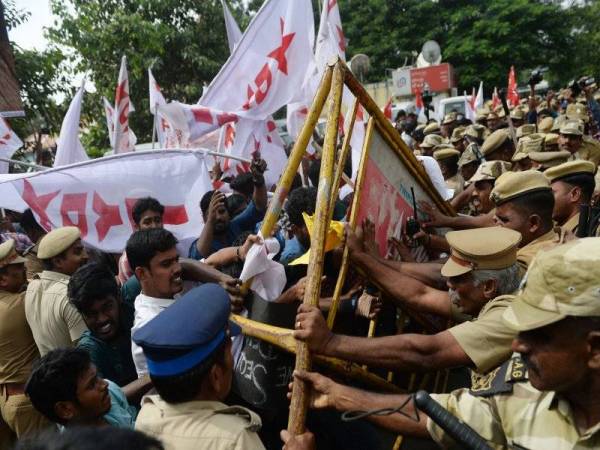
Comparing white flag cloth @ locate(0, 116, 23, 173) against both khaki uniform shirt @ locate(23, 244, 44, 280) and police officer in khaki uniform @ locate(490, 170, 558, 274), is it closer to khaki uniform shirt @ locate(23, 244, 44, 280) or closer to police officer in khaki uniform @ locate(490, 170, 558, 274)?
khaki uniform shirt @ locate(23, 244, 44, 280)

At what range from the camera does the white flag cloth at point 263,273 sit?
231cm

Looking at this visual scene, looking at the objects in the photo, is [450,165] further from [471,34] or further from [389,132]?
[471,34]

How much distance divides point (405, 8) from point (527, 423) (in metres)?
35.3

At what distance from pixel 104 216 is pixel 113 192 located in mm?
192

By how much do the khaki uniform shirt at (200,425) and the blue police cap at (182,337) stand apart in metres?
0.13

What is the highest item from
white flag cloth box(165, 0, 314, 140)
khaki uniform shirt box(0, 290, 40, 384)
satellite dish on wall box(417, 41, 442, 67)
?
satellite dish on wall box(417, 41, 442, 67)

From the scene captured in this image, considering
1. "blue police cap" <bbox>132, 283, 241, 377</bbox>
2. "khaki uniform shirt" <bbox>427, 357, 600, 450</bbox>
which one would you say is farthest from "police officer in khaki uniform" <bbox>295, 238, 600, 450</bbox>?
"blue police cap" <bbox>132, 283, 241, 377</bbox>

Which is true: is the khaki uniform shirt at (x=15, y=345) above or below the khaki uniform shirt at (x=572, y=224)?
below

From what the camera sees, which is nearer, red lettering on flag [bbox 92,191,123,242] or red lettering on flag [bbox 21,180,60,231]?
red lettering on flag [bbox 21,180,60,231]

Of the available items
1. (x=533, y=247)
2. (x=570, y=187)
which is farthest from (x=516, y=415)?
(x=570, y=187)

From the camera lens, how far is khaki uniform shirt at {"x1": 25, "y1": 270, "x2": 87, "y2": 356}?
9.88 ft

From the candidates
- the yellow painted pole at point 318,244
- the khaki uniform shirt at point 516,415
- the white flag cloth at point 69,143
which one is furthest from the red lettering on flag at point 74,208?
the khaki uniform shirt at point 516,415

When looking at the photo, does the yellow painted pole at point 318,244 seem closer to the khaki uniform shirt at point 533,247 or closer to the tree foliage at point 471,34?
the khaki uniform shirt at point 533,247

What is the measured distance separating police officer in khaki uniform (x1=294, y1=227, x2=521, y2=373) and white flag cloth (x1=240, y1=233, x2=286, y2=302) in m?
0.34
